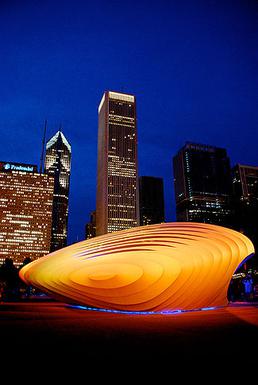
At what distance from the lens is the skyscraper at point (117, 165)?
143625 mm

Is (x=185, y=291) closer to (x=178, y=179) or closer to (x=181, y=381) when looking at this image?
(x=181, y=381)

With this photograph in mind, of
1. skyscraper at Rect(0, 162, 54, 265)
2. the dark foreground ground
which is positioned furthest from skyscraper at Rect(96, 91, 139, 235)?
the dark foreground ground

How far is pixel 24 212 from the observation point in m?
149

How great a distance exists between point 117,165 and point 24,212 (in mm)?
51828

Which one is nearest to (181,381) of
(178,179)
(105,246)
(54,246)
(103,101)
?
(105,246)

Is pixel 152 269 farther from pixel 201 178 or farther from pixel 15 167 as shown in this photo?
pixel 201 178

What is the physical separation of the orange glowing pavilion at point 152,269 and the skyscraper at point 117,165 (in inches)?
4963

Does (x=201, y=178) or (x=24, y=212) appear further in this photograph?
(x=201, y=178)

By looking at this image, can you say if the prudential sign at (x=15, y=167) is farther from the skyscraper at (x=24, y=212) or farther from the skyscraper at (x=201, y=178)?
the skyscraper at (x=201, y=178)

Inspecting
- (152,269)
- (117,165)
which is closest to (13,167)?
(117,165)

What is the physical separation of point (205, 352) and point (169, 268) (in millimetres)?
7647

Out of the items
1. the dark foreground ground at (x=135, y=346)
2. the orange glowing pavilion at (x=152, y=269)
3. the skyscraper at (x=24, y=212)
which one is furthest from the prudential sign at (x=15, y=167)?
the dark foreground ground at (x=135, y=346)

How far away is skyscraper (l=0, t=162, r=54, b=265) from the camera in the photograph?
471 feet

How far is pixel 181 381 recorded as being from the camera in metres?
4.08
